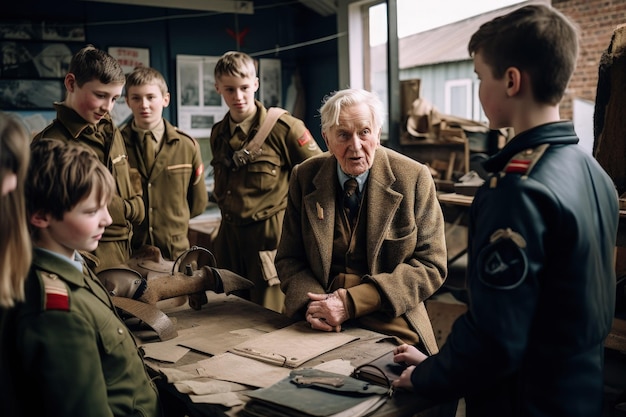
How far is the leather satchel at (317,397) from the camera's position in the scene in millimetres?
1687

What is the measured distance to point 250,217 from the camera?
3.93 m

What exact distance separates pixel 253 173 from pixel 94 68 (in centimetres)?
119

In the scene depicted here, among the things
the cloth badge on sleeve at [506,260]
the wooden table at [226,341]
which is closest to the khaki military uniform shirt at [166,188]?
the wooden table at [226,341]

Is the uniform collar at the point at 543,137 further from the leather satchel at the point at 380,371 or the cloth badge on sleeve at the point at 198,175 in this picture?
the cloth badge on sleeve at the point at 198,175

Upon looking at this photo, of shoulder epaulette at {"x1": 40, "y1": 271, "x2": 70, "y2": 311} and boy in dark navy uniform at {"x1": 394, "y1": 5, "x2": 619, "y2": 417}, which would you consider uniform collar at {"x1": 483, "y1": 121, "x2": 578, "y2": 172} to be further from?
shoulder epaulette at {"x1": 40, "y1": 271, "x2": 70, "y2": 311}

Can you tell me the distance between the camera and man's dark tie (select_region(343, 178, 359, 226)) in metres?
2.67

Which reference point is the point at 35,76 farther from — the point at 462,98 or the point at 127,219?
the point at 462,98

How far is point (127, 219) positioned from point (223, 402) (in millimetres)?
1901

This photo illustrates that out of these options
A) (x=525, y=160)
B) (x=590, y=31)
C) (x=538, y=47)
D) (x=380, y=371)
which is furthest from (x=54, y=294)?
(x=590, y=31)

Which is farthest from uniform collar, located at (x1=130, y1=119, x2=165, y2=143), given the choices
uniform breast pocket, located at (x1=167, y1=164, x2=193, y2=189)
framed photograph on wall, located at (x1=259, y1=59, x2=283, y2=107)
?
framed photograph on wall, located at (x1=259, y1=59, x2=283, y2=107)

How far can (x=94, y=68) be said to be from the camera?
304 cm

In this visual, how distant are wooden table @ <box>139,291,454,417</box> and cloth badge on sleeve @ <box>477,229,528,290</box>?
51cm

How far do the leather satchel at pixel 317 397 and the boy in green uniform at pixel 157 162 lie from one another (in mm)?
2163

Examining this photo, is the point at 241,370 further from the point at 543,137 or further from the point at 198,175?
the point at 198,175
